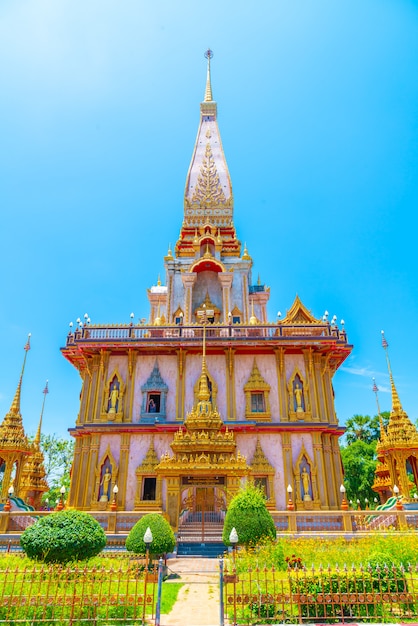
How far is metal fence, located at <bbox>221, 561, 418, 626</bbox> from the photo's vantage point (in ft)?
26.1

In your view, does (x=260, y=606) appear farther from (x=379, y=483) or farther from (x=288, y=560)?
(x=379, y=483)

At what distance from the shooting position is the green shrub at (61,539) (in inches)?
422

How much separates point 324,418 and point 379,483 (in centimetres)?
576

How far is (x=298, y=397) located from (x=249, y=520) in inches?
439

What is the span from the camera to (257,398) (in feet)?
78.4

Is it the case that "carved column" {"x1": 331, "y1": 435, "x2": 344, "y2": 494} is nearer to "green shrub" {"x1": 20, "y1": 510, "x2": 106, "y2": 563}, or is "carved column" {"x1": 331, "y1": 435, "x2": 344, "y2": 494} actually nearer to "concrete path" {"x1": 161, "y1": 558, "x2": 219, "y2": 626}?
"concrete path" {"x1": 161, "y1": 558, "x2": 219, "y2": 626}

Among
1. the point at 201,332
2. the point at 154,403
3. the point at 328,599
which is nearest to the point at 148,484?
the point at 154,403

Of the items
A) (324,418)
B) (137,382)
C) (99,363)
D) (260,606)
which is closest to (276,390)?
(324,418)

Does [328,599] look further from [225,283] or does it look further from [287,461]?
[225,283]

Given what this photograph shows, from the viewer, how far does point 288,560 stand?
33.8 ft

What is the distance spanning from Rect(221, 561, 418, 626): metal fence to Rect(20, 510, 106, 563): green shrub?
14.3ft

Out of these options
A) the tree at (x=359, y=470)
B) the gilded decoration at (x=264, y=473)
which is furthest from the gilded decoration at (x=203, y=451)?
the tree at (x=359, y=470)

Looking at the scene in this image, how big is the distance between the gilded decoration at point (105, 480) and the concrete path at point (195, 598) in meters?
7.93

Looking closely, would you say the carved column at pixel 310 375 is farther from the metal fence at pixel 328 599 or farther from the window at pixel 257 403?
the metal fence at pixel 328 599
